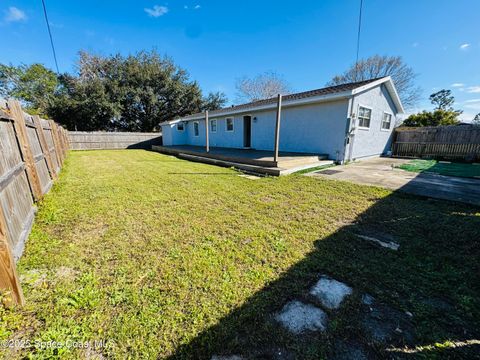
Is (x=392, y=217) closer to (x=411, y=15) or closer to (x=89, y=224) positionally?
(x=89, y=224)

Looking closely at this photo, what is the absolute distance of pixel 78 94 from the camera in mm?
19000

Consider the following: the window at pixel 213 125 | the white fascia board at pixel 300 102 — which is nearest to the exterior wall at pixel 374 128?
the white fascia board at pixel 300 102

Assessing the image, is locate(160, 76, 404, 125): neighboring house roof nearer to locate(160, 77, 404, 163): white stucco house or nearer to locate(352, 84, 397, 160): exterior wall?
locate(160, 77, 404, 163): white stucco house

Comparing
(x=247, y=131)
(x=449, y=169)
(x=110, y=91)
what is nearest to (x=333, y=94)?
(x=449, y=169)

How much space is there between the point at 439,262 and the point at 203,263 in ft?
8.46

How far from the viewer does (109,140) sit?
16.9 metres

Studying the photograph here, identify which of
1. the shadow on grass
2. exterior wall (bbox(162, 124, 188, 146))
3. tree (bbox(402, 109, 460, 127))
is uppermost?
tree (bbox(402, 109, 460, 127))

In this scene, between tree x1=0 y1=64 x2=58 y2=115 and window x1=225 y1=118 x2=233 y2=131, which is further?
tree x1=0 y1=64 x2=58 y2=115

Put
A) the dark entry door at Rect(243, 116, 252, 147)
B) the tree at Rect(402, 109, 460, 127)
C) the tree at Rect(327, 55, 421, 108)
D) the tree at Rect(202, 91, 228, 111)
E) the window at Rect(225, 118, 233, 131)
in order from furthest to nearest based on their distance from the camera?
the tree at Rect(202, 91, 228, 111) < the tree at Rect(327, 55, 421, 108) < the tree at Rect(402, 109, 460, 127) < the window at Rect(225, 118, 233, 131) < the dark entry door at Rect(243, 116, 252, 147)

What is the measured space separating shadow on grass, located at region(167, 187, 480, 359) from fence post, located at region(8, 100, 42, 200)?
391cm

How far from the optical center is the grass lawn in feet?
4.36

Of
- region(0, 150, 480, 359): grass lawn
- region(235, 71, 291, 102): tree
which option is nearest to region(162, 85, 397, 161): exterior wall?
region(0, 150, 480, 359): grass lawn

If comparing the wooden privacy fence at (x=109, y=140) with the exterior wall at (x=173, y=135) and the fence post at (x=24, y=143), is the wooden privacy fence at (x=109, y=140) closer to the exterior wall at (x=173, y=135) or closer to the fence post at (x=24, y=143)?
the exterior wall at (x=173, y=135)

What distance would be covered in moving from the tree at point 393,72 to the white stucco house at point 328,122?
535 inches
